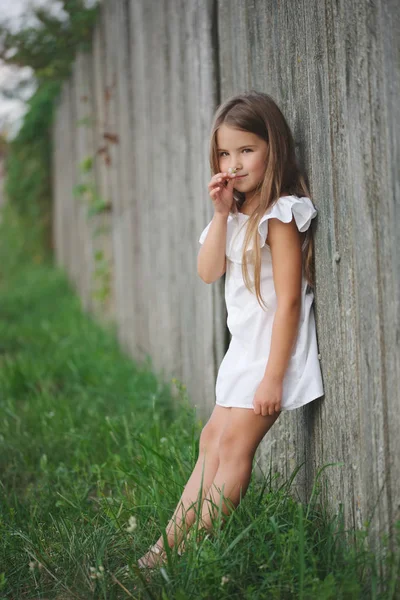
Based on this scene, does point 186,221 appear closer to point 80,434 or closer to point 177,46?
point 177,46

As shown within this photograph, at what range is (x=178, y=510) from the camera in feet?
7.66

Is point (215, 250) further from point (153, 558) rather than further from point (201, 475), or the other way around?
point (153, 558)

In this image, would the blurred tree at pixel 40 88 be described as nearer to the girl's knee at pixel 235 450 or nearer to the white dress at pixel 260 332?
the white dress at pixel 260 332

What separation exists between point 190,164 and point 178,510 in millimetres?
1744

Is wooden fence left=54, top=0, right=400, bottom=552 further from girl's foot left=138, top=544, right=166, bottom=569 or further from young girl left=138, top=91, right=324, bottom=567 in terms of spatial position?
girl's foot left=138, top=544, right=166, bottom=569

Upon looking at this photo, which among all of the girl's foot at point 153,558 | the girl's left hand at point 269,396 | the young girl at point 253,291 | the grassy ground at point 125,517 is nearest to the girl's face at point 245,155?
the young girl at point 253,291

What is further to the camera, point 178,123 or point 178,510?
point 178,123

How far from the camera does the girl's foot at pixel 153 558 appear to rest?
204 centimetres

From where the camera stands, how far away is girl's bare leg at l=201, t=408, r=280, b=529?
2227 mm

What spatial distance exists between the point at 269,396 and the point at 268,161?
0.73 metres

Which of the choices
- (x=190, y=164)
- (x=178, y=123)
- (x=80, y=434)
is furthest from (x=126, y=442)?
(x=178, y=123)

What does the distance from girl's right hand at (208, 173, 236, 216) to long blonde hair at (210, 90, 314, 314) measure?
9 cm

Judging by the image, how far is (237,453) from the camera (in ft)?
7.32

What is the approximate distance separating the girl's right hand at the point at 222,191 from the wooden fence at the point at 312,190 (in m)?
0.26
